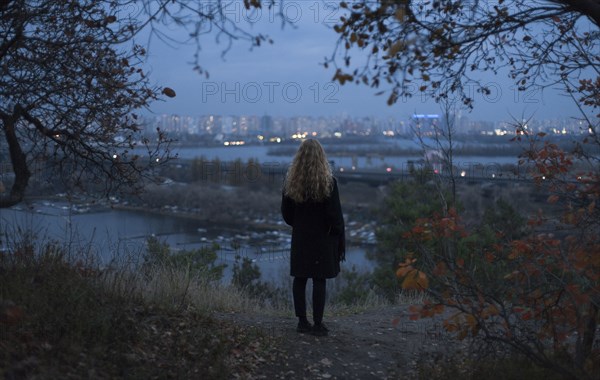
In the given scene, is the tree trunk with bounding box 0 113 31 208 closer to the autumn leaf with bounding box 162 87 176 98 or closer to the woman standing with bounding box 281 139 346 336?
the autumn leaf with bounding box 162 87 176 98

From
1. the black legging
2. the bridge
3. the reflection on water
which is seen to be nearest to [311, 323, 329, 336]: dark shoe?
the black legging

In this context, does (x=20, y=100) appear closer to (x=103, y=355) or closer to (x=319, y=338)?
(x=103, y=355)

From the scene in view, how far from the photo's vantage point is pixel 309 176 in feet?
19.9

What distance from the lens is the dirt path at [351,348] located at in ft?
18.2

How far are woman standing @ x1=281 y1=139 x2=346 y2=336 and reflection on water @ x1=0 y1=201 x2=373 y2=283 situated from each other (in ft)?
6.97

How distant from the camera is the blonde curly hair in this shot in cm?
605

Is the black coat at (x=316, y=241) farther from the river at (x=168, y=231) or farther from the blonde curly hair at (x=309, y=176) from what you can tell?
the river at (x=168, y=231)

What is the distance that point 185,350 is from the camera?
5.25 metres

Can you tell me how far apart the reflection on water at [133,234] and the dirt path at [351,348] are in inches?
76.5

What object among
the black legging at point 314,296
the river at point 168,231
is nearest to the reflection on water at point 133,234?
the river at point 168,231

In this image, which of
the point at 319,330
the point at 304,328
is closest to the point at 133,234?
the point at 304,328

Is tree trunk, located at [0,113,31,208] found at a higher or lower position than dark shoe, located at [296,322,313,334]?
higher

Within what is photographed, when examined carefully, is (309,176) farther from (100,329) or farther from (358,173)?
(358,173)

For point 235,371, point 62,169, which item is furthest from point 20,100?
point 235,371
